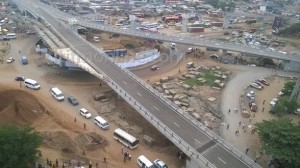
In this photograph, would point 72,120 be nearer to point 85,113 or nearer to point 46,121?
point 85,113

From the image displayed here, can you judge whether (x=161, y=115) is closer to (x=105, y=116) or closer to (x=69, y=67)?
(x=105, y=116)

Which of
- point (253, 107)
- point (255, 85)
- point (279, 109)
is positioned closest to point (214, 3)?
point (255, 85)

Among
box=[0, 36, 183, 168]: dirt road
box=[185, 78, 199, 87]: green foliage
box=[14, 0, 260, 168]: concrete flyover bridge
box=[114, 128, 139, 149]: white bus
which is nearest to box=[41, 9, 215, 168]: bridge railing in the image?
box=[14, 0, 260, 168]: concrete flyover bridge

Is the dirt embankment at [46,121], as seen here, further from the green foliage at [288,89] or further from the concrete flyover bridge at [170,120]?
the green foliage at [288,89]

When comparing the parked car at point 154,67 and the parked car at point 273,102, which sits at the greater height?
the parked car at point 154,67

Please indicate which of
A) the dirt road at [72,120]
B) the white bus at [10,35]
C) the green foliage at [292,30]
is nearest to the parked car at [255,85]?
the dirt road at [72,120]

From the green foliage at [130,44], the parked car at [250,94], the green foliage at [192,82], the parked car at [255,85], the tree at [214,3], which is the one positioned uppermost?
the tree at [214,3]

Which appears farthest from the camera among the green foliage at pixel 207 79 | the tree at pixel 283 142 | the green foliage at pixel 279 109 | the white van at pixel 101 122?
the green foliage at pixel 207 79

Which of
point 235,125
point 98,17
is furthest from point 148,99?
point 98,17
